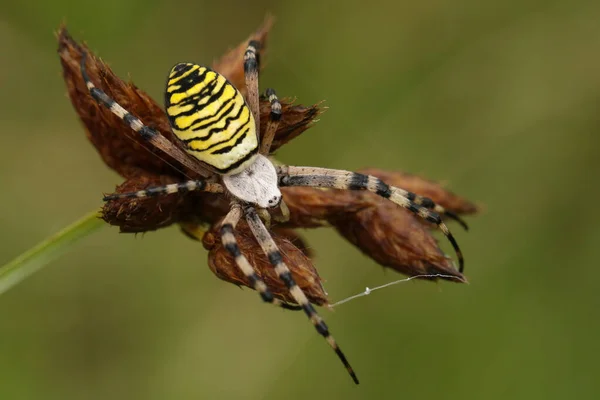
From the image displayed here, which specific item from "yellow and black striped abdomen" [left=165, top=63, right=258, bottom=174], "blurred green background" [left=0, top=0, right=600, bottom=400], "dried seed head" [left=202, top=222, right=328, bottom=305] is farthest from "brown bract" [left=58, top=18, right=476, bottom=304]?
Answer: "blurred green background" [left=0, top=0, right=600, bottom=400]

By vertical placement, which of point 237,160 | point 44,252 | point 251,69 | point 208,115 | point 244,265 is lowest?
point 244,265

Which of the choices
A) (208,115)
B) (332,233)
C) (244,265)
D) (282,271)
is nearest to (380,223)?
(282,271)

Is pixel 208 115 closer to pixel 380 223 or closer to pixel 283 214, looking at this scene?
pixel 283 214

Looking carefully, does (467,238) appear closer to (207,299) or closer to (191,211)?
(207,299)

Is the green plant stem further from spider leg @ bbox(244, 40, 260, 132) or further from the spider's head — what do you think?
spider leg @ bbox(244, 40, 260, 132)

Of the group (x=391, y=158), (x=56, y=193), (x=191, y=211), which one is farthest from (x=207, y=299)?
(x=191, y=211)

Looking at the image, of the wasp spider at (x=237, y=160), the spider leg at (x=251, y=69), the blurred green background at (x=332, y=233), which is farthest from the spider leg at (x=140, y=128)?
the blurred green background at (x=332, y=233)

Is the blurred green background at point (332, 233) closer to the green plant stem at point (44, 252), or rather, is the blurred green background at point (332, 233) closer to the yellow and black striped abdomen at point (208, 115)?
the yellow and black striped abdomen at point (208, 115)
